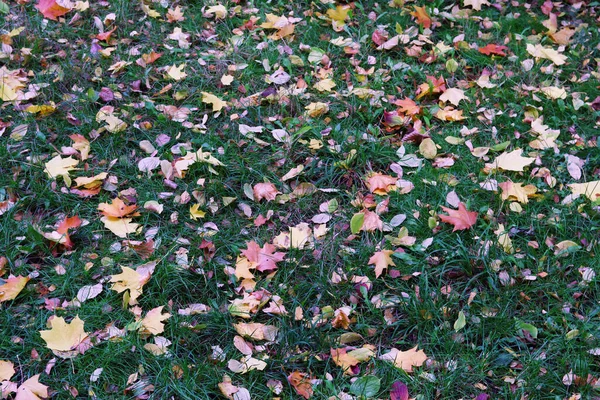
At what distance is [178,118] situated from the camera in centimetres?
337

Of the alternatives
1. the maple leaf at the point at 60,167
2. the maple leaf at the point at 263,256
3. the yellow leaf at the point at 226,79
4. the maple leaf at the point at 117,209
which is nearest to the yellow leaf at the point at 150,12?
the yellow leaf at the point at 226,79

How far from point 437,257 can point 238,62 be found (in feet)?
5.64

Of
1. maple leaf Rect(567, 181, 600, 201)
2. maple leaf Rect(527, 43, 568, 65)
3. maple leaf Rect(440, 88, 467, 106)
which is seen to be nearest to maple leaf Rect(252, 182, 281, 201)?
maple leaf Rect(440, 88, 467, 106)

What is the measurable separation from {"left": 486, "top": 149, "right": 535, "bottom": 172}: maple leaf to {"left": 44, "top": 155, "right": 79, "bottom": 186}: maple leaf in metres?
1.98

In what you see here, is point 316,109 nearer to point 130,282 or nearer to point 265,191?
point 265,191

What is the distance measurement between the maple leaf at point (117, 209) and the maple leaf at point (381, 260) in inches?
41.7

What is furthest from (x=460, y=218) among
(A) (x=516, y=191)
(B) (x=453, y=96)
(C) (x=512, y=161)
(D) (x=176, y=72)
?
(D) (x=176, y=72)

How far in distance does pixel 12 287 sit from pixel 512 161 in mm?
2270

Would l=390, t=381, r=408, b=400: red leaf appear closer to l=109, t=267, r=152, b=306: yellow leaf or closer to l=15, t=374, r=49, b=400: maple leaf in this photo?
l=109, t=267, r=152, b=306: yellow leaf

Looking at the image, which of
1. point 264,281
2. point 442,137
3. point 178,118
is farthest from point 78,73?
point 442,137

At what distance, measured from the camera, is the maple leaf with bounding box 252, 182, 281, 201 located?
2977 millimetres

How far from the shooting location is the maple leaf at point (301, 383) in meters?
2.27

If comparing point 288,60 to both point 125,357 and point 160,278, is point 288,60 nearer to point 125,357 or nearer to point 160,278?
point 160,278

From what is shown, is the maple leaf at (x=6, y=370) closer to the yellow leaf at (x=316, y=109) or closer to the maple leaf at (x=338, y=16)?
the yellow leaf at (x=316, y=109)
